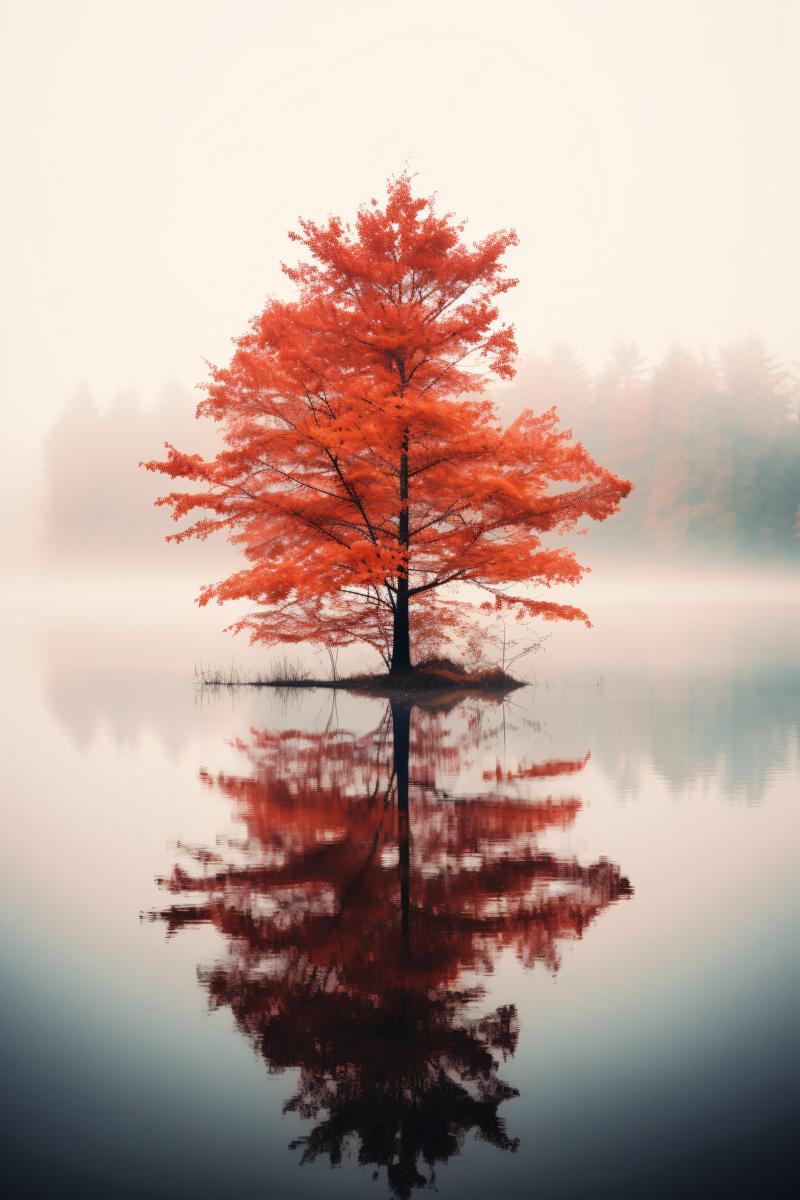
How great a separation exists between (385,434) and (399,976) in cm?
1357

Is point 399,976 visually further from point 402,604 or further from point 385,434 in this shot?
point 402,604

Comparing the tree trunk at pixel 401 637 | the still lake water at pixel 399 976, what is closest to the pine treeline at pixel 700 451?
the tree trunk at pixel 401 637

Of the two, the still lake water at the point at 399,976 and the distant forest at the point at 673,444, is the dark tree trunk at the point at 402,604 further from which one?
the distant forest at the point at 673,444

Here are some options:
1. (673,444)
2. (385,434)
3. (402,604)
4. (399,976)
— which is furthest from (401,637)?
(673,444)

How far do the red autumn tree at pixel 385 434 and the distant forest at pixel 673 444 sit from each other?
176ft

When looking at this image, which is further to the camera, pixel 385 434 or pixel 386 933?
pixel 385 434

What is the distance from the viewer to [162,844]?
8.29 m

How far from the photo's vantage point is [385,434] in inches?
706

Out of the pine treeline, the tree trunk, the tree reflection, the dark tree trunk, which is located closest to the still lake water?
the tree reflection

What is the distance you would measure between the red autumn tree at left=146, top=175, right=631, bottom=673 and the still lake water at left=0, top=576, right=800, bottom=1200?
23.2 feet

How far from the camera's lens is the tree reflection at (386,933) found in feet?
13.6

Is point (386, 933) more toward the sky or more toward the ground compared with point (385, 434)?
more toward the ground

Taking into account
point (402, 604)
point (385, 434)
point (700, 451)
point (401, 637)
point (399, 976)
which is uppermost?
point (700, 451)

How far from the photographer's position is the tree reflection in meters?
4.14
